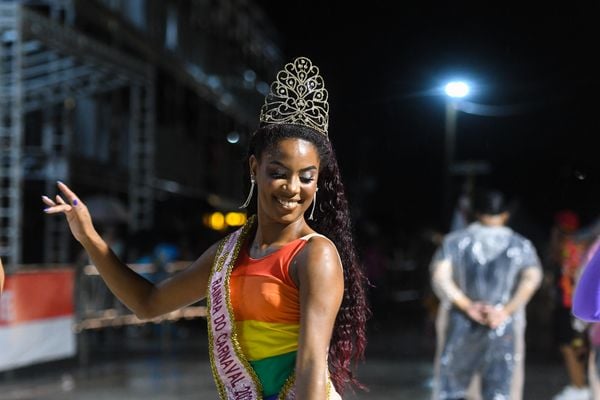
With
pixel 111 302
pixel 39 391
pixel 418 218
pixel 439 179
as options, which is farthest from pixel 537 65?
pixel 418 218

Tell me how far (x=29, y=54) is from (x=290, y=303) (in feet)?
47.1

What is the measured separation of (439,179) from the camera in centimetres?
5250

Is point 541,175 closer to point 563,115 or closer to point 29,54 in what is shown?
point 563,115

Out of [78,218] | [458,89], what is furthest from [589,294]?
[458,89]

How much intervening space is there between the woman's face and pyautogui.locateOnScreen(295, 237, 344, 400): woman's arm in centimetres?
16

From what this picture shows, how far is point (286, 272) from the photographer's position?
3.45 meters

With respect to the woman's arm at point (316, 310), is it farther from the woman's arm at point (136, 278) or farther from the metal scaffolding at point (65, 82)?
the metal scaffolding at point (65, 82)

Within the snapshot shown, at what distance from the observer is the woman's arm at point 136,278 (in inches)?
151

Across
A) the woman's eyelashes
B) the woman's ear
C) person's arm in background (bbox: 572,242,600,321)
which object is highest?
the woman's ear

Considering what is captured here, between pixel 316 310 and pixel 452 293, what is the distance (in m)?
5.09

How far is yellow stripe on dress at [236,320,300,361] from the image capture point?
3.45 meters

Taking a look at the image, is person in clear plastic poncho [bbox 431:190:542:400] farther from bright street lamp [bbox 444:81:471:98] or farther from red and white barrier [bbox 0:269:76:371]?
red and white barrier [bbox 0:269:76:371]

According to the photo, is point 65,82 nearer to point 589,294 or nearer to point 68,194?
point 68,194

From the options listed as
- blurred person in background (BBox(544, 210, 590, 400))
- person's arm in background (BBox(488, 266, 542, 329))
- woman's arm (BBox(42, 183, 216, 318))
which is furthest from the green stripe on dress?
blurred person in background (BBox(544, 210, 590, 400))
